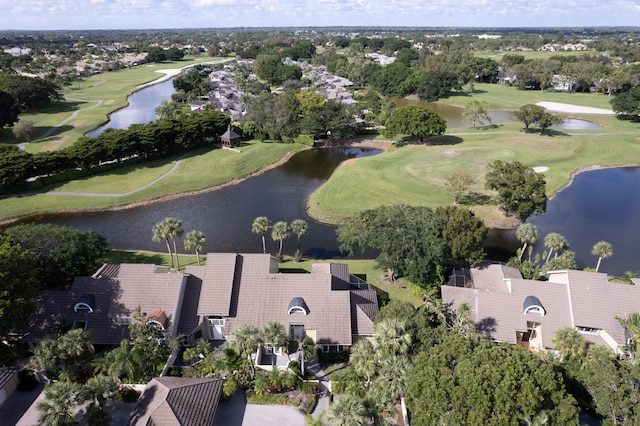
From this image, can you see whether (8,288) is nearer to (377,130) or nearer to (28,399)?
(28,399)

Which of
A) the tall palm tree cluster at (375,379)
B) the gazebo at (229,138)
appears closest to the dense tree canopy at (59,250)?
the tall palm tree cluster at (375,379)

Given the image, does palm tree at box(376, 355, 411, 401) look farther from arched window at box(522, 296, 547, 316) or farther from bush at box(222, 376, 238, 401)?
arched window at box(522, 296, 547, 316)

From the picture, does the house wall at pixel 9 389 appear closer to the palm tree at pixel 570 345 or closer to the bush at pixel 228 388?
the bush at pixel 228 388

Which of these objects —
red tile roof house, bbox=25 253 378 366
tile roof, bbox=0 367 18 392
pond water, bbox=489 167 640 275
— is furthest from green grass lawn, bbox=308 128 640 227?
tile roof, bbox=0 367 18 392

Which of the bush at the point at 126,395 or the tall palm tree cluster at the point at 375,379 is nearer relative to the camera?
the tall palm tree cluster at the point at 375,379

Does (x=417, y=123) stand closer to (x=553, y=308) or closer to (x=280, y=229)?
(x=280, y=229)

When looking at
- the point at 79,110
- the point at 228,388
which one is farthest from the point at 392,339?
the point at 79,110
